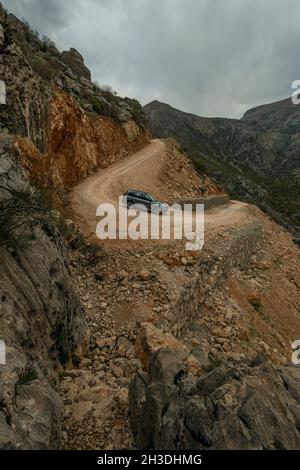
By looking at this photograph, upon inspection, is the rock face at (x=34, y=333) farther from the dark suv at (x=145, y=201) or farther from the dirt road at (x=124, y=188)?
the dark suv at (x=145, y=201)

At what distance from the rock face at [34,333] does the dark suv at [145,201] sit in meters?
11.7

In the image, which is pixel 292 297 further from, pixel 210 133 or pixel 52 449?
pixel 210 133

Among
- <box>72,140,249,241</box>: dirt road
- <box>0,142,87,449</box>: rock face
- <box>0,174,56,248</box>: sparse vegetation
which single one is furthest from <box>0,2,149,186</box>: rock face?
<box>0,142,87,449</box>: rock face

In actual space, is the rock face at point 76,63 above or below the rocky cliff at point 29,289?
above

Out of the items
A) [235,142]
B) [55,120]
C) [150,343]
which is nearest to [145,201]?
[55,120]

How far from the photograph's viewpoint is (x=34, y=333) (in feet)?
23.5

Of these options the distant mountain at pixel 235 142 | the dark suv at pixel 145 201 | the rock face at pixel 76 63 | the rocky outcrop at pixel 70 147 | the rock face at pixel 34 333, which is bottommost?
the rock face at pixel 34 333

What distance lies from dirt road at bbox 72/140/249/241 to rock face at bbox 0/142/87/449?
6.71 m

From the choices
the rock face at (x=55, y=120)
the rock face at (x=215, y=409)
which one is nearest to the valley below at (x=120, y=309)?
the rock face at (x=215, y=409)

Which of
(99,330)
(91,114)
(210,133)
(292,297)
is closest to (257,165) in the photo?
(210,133)

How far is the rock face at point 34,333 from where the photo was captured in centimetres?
509

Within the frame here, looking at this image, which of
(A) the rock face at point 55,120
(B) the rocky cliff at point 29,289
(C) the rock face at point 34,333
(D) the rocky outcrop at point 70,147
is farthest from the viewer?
(D) the rocky outcrop at point 70,147

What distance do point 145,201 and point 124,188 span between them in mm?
4477

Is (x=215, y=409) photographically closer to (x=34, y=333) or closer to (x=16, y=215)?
(x=34, y=333)
